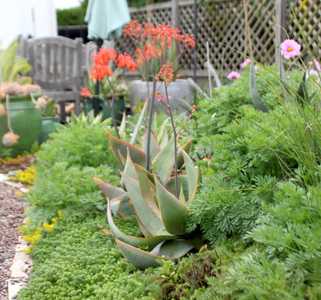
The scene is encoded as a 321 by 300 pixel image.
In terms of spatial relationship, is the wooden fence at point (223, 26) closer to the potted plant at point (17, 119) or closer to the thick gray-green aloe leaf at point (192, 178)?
the potted plant at point (17, 119)

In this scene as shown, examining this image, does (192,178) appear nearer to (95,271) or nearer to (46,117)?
(95,271)

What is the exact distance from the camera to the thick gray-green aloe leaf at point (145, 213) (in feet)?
10.3

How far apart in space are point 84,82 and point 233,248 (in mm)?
6882

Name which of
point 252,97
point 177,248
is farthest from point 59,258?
point 252,97

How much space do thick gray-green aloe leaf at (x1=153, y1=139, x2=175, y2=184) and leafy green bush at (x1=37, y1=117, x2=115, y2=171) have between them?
95 cm

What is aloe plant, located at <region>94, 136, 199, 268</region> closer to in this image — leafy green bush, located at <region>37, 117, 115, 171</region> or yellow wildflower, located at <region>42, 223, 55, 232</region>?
yellow wildflower, located at <region>42, 223, 55, 232</region>

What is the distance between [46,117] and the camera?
7.23 meters

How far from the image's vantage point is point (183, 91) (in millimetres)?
8078

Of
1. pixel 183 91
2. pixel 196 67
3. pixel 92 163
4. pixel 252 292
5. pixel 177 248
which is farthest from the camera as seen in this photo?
pixel 196 67

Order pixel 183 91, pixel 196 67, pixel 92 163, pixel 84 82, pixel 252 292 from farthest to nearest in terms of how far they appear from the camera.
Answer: pixel 196 67 < pixel 84 82 < pixel 183 91 < pixel 92 163 < pixel 252 292

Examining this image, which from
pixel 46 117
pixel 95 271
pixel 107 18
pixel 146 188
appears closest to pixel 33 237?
pixel 95 271

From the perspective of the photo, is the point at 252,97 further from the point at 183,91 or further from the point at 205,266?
the point at 183,91

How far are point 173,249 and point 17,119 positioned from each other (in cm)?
389

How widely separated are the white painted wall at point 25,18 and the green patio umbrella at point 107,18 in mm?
869
